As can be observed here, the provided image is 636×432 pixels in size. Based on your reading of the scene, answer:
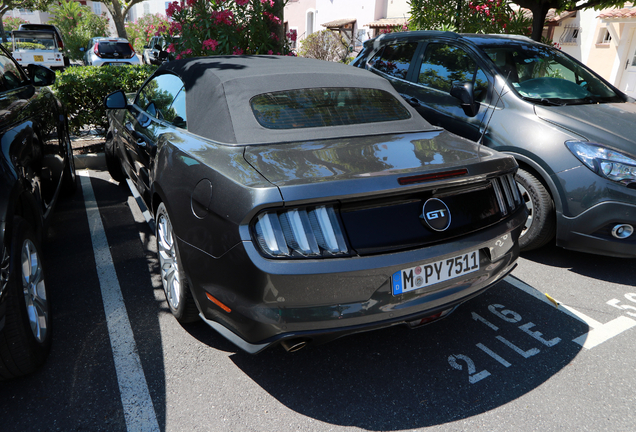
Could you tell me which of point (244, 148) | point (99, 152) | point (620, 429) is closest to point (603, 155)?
point (620, 429)

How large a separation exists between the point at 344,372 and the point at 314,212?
1.01 meters

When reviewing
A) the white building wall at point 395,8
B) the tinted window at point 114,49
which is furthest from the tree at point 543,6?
the white building wall at point 395,8

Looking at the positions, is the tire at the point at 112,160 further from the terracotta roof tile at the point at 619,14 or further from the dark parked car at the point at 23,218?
the terracotta roof tile at the point at 619,14

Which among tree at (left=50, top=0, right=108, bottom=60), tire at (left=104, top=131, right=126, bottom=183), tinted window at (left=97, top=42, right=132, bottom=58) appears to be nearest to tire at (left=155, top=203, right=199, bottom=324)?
tire at (left=104, top=131, right=126, bottom=183)

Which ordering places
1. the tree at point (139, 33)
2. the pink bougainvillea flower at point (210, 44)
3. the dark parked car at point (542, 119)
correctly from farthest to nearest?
the tree at point (139, 33)
the pink bougainvillea flower at point (210, 44)
the dark parked car at point (542, 119)

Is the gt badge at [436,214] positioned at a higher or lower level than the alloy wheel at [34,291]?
higher

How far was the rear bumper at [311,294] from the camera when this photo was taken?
1984mm

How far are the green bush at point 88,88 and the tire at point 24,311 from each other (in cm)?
446

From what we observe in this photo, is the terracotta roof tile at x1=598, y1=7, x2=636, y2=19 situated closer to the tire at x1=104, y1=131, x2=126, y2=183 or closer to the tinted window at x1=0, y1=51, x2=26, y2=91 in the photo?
the tire at x1=104, y1=131, x2=126, y2=183

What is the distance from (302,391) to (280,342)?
0.50 meters

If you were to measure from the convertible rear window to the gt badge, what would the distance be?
3.01 feet

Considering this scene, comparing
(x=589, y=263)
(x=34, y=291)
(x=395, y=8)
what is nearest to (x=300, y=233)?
(x=34, y=291)

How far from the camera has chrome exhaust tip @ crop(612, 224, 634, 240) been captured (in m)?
3.43

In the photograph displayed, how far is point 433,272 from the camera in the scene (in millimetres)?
2229
